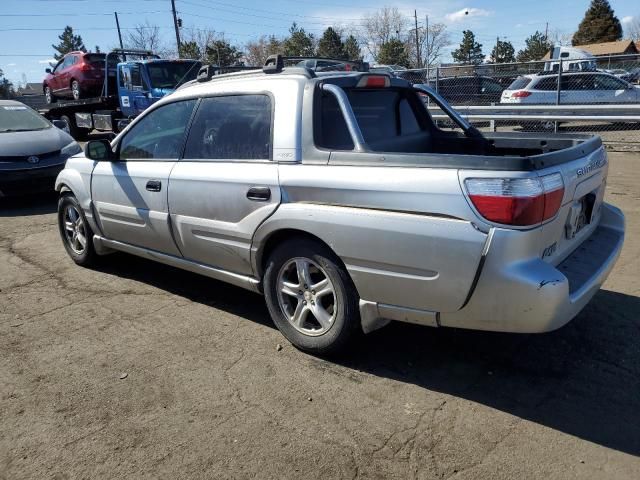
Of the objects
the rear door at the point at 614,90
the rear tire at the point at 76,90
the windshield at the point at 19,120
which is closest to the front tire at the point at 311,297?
the windshield at the point at 19,120

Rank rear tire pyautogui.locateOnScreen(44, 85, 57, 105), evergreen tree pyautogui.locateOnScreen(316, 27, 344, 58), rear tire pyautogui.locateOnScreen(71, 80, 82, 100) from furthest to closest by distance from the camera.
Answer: evergreen tree pyautogui.locateOnScreen(316, 27, 344, 58)
rear tire pyautogui.locateOnScreen(44, 85, 57, 105)
rear tire pyautogui.locateOnScreen(71, 80, 82, 100)

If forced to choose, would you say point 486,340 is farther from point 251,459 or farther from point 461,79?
point 461,79

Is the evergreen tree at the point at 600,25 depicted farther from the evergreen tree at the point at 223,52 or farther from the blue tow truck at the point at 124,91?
the blue tow truck at the point at 124,91

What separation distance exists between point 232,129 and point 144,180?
99 cm

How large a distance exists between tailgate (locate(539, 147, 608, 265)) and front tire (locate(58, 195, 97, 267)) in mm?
4216

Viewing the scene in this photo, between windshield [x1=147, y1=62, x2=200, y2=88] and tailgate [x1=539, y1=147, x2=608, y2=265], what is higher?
windshield [x1=147, y1=62, x2=200, y2=88]

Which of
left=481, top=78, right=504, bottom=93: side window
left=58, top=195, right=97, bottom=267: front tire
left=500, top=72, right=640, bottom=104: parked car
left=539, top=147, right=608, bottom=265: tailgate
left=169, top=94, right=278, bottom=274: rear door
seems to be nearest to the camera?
left=539, top=147, right=608, bottom=265: tailgate

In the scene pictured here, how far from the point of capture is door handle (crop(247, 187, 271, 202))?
11.9 ft

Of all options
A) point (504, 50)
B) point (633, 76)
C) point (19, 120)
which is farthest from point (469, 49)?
Answer: point (19, 120)

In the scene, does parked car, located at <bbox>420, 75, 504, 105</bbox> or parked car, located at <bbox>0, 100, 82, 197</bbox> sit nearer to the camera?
parked car, located at <bbox>0, 100, 82, 197</bbox>

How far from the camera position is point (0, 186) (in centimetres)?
852

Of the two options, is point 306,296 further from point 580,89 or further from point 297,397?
point 580,89

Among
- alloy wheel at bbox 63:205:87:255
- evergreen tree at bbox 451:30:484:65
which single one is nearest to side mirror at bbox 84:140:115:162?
alloy wheel at bbox 63:205:87:255

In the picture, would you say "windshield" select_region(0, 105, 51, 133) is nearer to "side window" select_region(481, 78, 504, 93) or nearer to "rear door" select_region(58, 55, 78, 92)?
"rear door" select_region(58, 55, 78, 92)
